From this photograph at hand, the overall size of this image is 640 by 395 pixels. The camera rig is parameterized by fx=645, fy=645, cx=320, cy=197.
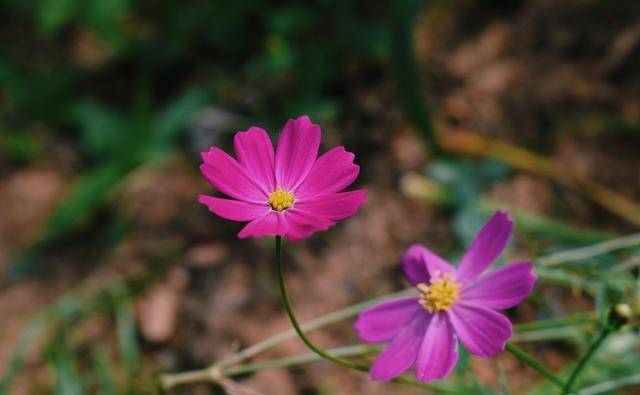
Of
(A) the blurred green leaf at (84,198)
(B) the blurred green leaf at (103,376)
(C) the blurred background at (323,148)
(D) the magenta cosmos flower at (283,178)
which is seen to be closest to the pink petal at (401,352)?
(D) the magenta cosmos flower at (283,178)

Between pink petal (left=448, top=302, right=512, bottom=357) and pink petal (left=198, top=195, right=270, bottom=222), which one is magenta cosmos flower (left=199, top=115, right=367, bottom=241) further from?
pink petal (left=448, top=302, right=512, bottom=357)

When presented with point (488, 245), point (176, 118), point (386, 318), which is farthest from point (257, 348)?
point (176, 118)

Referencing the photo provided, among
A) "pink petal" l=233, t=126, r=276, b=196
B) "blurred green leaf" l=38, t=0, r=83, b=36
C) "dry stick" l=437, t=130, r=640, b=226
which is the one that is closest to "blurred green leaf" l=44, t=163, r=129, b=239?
"blurred green leaf" l=38, t=0, r=83, b=36

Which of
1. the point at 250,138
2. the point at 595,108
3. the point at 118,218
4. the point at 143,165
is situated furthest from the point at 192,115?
the point at 250,138

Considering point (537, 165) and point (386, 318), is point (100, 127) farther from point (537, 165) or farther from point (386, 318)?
point (386, 318)

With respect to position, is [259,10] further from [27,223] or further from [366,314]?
[366,314]

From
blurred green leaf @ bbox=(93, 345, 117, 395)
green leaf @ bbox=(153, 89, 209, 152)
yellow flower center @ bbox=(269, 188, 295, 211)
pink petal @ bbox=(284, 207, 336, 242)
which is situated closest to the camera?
pink petal @ bbox=(284, 207, 336, 242)

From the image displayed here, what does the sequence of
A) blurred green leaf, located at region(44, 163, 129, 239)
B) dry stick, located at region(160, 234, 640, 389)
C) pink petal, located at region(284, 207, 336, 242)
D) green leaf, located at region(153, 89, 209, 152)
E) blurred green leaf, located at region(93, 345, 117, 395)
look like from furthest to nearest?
green leaf, located at region(153, 89, 209, 152) < blurred green leaf, located at region(44, 163, 129, 239) < blurred green leaf, located at region(93, 345, 117, 395) < dry stick, located at region(160, 234, 640, 389) < pink petal, located at region(284, 207, 336, 242)
